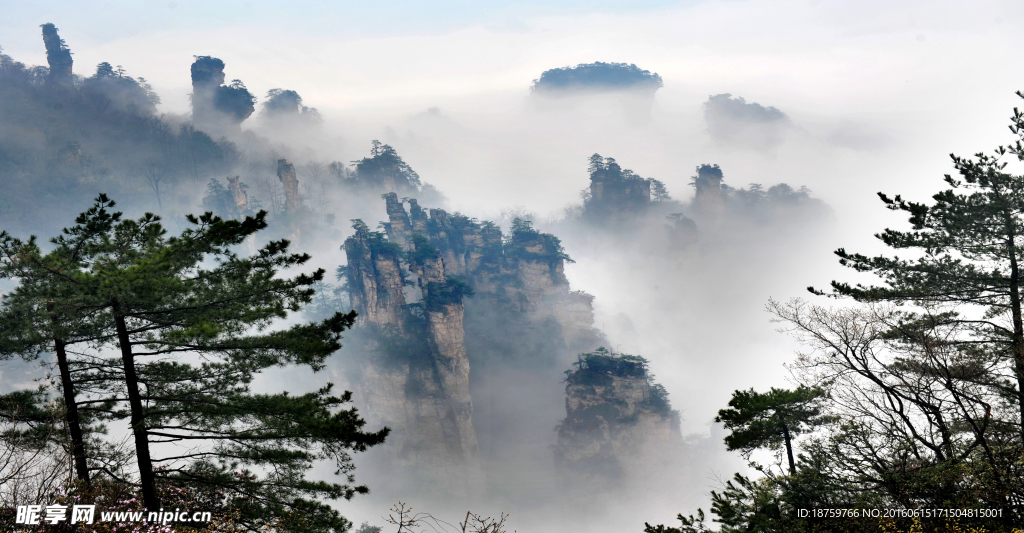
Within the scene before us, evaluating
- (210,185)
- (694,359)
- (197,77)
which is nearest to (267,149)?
(197,77)

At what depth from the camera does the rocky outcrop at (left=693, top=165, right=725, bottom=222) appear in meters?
65.3

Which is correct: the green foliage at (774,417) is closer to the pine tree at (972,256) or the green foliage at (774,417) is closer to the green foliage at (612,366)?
the pine tree at (972,256)

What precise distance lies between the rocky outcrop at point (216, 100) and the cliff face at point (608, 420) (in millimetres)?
57809

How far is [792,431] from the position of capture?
1084cm

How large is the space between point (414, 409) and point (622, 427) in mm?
15474

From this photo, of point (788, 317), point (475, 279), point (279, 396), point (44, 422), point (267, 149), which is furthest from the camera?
point (267, 149)

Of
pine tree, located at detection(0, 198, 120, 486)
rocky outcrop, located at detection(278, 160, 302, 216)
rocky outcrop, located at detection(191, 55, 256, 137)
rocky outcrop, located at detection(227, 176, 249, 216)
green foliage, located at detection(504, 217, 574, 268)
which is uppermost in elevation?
rocky outcrop, located at detection(191, 55, 256, 137)

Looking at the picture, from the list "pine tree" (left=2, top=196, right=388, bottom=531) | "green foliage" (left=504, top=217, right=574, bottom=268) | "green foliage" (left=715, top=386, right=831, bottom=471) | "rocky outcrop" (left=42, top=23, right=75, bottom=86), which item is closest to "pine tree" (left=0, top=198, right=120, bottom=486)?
"pine tree" (left=2, top=196, right=388, bottom=531)

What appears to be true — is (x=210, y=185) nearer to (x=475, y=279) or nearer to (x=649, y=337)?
(x=475, y=279)

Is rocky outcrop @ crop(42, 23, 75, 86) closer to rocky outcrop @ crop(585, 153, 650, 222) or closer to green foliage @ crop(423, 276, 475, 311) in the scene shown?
green foliage @ crop(423, 276, 475, 311)

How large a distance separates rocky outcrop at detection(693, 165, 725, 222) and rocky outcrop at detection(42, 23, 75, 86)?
257ft

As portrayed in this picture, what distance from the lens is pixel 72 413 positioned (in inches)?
319

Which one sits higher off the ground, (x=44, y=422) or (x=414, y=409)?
(x=414, y=409)

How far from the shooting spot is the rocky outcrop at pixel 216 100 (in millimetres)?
63562
